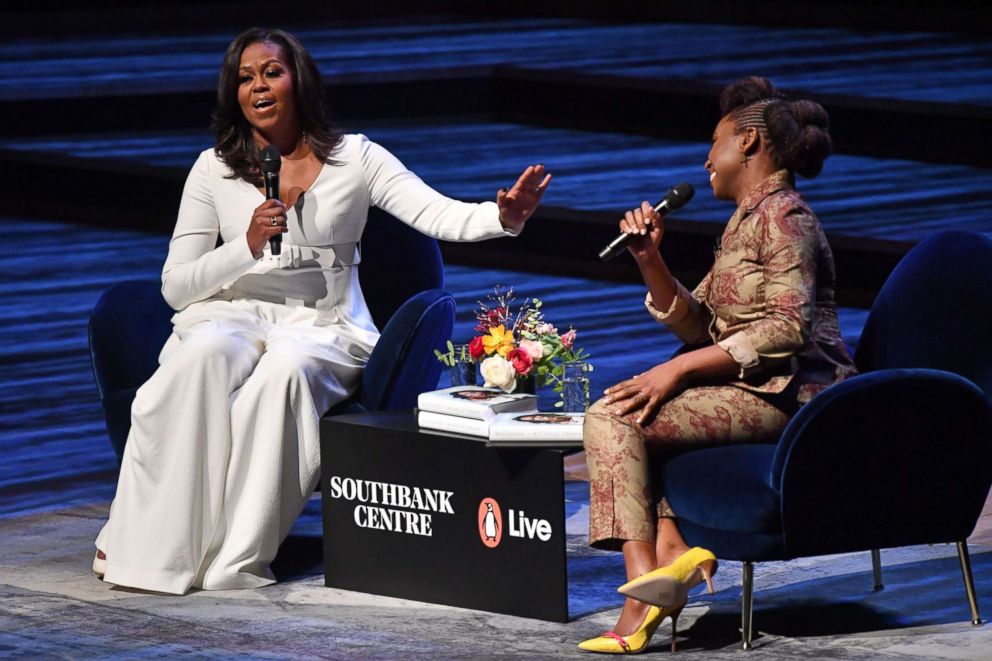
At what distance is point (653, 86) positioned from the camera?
34.9ft

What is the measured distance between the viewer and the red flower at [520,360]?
434cm

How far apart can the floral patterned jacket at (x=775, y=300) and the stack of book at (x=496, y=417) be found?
33 cm

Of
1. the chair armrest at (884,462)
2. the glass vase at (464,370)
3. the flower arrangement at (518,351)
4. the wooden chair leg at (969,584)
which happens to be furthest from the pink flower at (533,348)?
the wooden chair leg at (969,584)

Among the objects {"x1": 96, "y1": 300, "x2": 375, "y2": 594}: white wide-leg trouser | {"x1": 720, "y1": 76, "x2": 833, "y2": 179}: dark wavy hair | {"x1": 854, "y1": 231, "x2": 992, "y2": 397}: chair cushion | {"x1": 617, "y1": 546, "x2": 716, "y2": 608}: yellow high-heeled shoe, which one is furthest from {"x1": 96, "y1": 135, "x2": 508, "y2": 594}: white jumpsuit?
{"x1": 617, "y1": 546, "x2": 716, "y2": 608}: yellow high-heeled shoe

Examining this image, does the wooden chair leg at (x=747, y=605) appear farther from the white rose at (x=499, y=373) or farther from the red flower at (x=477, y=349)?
the red flower at (x=477, y=349)

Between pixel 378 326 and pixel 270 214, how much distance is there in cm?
72

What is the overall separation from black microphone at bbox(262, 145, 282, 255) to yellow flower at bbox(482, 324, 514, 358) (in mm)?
574

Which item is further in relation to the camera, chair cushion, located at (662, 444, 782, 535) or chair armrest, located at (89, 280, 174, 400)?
chair armrest, located at (89, 280, 174, 400)

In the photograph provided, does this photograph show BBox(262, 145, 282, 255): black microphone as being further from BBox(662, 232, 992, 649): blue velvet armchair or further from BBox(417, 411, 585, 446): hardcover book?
BBox(662, 232, 992, 649): blue velvet armchair

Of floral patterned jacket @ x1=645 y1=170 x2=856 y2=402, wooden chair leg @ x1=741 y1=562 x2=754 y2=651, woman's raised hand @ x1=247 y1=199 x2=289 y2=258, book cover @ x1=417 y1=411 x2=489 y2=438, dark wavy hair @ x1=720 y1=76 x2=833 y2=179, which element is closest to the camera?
wooden chair leg @ x1=741 y1=562 x2=754 y2=651

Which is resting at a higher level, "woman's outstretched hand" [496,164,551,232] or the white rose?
"woman's outstretched hand" [496,164,551,232]

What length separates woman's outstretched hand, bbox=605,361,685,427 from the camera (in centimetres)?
397

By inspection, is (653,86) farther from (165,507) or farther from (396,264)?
(165,507)

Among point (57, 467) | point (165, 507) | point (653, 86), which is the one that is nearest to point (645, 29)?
point (653, 86)
